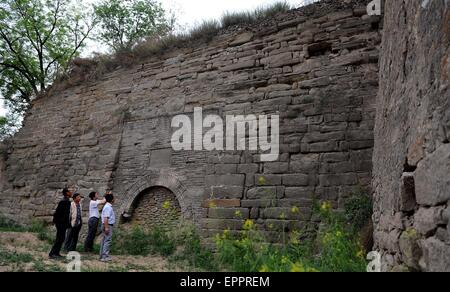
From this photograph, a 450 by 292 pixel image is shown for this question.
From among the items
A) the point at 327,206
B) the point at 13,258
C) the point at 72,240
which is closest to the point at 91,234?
the point at 72,240

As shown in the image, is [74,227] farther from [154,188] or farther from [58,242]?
[154,188]

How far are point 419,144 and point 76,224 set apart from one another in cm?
647

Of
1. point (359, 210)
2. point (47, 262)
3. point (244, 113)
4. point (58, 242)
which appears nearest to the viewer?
point (359, 210)

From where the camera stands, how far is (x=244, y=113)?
22.9ft

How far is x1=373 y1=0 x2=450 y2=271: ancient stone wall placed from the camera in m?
1.96

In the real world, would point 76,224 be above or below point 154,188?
below

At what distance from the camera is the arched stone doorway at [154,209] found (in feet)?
24.4

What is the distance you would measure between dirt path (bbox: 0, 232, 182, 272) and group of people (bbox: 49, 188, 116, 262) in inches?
9.2

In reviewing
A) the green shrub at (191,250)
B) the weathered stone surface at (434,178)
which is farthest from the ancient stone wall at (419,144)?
the green shrub at (191,250)

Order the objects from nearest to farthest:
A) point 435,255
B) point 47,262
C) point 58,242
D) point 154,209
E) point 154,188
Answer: point 435,255
point 47,262
point 58,242
point 154,209
point 154,188

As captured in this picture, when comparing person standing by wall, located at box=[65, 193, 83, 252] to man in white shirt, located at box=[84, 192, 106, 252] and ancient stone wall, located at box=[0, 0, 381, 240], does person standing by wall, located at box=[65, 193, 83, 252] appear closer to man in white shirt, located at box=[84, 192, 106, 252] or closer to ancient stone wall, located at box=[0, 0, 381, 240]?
man in white shirt, located at box=[84, 192, 106, 252]

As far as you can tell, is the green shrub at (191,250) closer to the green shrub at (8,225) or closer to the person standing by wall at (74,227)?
the person standing by wall at (74,227)

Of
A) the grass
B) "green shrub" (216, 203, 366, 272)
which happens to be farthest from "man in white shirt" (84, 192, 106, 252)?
the grass

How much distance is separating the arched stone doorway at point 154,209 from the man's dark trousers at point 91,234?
0.75m
